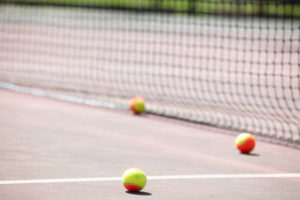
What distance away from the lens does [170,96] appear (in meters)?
11.0

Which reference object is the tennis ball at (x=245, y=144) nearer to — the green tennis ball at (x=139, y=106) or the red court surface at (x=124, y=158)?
the red court surface at (x=124, y=158)

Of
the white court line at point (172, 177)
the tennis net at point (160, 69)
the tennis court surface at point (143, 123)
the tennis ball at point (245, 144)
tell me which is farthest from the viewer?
the tennis net at point (160, 69)

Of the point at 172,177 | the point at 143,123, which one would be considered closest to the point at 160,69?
the point at 143,123

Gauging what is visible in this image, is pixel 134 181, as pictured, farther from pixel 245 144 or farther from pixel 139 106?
pixel 139 106

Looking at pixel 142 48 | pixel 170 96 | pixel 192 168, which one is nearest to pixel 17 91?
pixel 170 96

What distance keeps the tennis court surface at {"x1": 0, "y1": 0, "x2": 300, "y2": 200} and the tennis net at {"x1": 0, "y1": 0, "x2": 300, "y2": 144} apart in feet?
0.13

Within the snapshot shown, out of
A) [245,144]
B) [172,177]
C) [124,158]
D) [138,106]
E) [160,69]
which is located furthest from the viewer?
[160,69]

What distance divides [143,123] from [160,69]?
6.27 metres

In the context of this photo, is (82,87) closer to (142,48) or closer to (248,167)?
(248,167)

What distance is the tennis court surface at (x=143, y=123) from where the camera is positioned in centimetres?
547

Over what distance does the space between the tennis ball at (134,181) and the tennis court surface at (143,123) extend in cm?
7

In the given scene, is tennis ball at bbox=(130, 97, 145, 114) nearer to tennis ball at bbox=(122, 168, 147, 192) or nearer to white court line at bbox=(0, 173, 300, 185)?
white court line at bbox=(0, 173, 300, 185)

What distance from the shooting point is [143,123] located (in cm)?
857

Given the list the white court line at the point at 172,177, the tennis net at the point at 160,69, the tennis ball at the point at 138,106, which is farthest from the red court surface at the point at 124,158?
the tennis net at the point at 160,69
